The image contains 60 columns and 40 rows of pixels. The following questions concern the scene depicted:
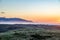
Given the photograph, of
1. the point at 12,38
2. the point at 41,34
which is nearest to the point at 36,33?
the point at 41,34

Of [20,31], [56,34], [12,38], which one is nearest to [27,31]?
[20,31]

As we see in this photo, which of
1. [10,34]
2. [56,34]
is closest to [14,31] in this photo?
[10,34]

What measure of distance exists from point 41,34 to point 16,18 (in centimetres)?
91

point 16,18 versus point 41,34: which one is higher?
point 16,18

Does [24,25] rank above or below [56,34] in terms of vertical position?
above

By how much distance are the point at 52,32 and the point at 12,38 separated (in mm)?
1236

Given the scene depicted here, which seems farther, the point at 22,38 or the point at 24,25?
the point at 24,25

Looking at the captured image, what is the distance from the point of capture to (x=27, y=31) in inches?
180

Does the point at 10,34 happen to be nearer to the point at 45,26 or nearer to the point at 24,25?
the point at 24,25

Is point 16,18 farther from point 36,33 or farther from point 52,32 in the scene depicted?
point 52,32

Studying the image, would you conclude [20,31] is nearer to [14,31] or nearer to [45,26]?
[14,31]

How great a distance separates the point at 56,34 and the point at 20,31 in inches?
43.7

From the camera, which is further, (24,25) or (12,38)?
(24,25)

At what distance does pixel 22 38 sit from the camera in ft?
14.4
